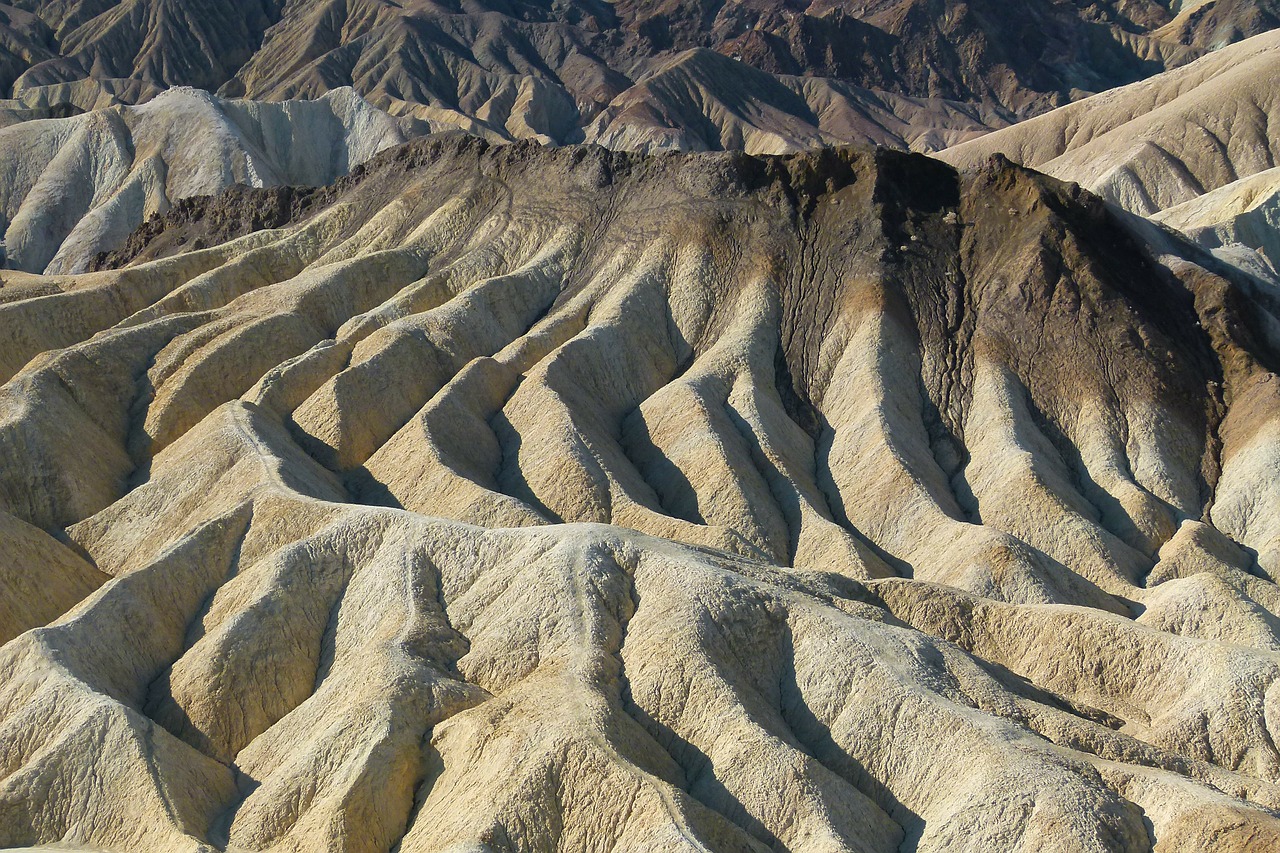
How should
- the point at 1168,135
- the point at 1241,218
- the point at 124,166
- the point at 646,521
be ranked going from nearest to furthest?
the point at 646,521
the point at 1241,218
the point at 124,166
the point at 1168,135

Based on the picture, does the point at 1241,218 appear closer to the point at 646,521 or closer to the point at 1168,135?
the point at 1168,135

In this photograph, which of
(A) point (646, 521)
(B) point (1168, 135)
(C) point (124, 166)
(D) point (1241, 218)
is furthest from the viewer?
(B) point (1168, 135)

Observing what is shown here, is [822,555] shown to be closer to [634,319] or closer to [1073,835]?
[634,319]

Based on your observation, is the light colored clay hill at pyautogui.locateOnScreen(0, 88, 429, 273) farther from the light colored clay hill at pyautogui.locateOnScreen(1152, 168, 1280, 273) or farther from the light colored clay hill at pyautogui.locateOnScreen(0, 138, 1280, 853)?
the light colored clay hill at pyautogui.locateOnScreen(1152, 168, 1280, 273)

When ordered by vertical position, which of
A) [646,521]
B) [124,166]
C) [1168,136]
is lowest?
[124,166]

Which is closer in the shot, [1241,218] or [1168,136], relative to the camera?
[1241,218]

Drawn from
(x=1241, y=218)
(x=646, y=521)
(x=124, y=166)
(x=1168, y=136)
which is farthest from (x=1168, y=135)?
(x=646, y=521)

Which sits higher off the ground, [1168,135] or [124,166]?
[1168,135]
